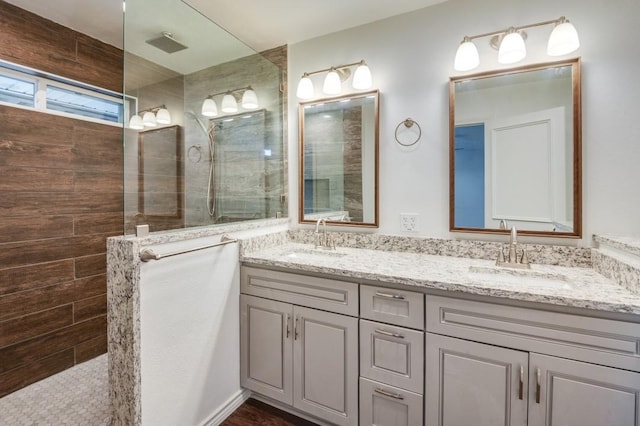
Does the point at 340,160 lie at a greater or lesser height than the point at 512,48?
lesser

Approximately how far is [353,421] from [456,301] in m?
0.79

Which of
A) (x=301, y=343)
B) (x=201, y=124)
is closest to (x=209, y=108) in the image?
(x=201, y=124)

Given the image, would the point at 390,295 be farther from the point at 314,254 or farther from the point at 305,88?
the point at 305,88

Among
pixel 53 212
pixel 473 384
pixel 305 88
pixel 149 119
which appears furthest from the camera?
pixel 305 88

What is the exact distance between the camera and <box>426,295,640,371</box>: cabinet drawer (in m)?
1.04

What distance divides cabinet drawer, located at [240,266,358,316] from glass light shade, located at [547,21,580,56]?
150 cm

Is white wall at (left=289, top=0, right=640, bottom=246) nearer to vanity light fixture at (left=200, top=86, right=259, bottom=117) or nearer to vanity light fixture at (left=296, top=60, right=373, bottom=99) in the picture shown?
vanity light fixture at (left=296, top=60, right=373, bottom=99)

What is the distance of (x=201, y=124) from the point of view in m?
2.14

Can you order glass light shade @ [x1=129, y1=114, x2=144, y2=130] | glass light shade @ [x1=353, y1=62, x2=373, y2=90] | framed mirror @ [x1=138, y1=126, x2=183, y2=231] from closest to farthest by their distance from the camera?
framed mirror @ [x1=138, y1=126, x2=183, y2=231] → glass light shade @ [x1=129, y1=114, x2=144, y2=130] → glass light shade @ [x1=353, y1=62, x2=373, y2=90]

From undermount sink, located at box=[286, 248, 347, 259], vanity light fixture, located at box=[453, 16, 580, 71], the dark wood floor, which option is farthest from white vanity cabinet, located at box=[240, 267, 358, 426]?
vanity light fixture, located at box=[453, 16, 580, 71]

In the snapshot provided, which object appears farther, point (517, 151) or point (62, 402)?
point (62, 402)

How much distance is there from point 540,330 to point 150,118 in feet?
7.44

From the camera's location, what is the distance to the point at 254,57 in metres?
Result: 2.26

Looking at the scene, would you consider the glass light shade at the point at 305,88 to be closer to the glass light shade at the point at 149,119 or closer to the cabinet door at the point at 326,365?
the glass light shade at the point at 149,119
